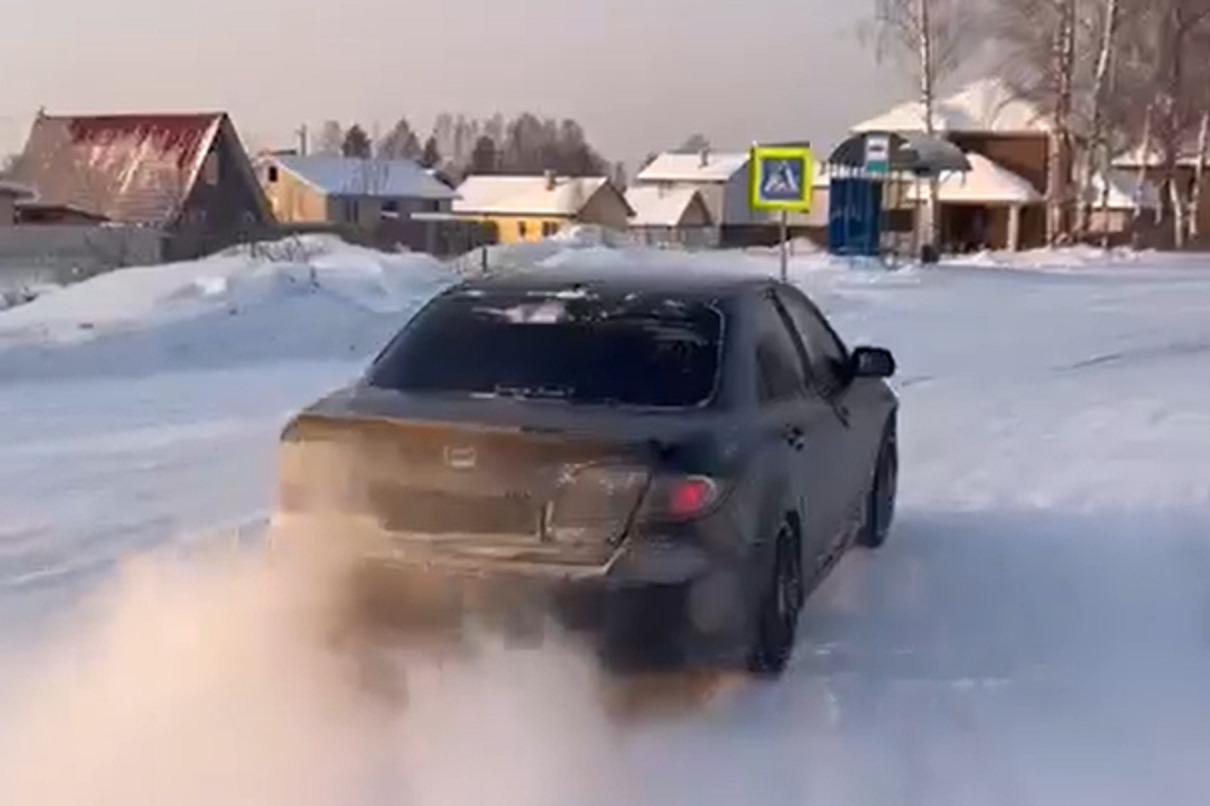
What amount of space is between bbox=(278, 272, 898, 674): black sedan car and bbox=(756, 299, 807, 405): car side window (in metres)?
0.02

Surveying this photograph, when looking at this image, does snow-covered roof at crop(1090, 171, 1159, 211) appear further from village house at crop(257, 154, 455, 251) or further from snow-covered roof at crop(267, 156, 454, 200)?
snow-covered roof at crop(267, 156, 454, 200)

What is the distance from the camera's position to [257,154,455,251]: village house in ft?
279

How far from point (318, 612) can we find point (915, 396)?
1131 centimetres

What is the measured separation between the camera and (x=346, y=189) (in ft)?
279

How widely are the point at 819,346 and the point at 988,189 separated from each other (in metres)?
62.7

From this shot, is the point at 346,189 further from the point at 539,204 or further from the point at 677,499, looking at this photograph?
the point at 677,499

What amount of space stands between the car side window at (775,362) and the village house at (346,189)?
246 ft

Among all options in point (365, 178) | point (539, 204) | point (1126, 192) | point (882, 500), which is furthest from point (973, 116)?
point (882, 500)

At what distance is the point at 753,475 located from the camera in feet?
21.1

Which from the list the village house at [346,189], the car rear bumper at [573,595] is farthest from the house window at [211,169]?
the car rear bumper at [573,595]

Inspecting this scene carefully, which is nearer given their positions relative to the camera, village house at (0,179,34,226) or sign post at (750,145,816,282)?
sign post at (750,145,816,282)

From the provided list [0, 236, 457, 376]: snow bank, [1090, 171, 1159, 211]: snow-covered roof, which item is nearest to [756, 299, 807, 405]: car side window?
[0, 236, 457, 376]: snow bank

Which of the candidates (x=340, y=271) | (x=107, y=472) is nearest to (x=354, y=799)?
(x=107, y=472)

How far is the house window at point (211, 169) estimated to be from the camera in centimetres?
6019
